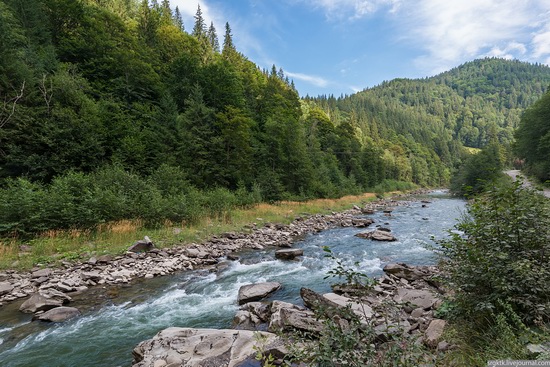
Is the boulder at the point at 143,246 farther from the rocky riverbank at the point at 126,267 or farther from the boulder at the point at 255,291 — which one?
the boulder at the point at 255,291

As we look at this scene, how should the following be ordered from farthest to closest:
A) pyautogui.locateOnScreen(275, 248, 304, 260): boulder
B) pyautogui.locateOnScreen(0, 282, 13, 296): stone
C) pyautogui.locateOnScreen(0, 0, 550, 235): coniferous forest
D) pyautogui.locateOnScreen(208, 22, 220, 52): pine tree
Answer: pyautogui.locateOnScreen(208, 22, 220, 52): pine tree < pyautogui.locateOnScreen(0, 0, 550, 235): coniferous forest < pyautogui.locateOnScreen(275, 248, 304, 260): boulder < pyautogui.locateOnScreen(0, 282, 13, 296): stone

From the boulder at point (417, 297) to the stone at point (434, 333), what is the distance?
1379mm

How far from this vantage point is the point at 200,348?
4.73 meters

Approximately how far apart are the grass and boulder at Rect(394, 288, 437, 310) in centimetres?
1032

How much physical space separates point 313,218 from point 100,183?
16337 mm

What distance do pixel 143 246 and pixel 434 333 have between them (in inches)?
464

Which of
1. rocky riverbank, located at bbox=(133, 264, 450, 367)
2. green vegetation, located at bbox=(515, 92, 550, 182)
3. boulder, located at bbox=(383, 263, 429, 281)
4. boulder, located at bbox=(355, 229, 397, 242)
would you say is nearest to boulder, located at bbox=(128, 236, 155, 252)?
rocky riverbank, located at bbox=(133, 264, 450, 367)

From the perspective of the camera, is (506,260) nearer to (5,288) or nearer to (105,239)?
(5,288)

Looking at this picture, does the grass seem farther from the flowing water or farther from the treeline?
the flowing water

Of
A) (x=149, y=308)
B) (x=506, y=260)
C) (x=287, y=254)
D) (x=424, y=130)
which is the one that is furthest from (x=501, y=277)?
(x=424, y=130)

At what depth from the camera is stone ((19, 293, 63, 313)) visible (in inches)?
273

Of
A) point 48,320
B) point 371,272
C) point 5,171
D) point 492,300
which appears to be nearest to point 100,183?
point 5,171

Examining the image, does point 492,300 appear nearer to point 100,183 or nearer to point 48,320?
point 48,320

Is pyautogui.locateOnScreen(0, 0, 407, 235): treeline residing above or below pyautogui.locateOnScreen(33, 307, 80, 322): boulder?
above
